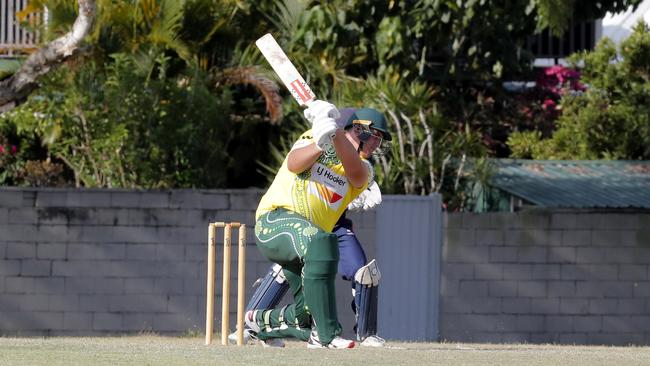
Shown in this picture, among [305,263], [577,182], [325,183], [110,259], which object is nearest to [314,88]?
[577,182]

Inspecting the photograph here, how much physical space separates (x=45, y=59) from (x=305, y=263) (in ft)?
17.3

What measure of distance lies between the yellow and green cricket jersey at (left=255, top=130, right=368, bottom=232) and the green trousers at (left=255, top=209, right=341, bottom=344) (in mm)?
72

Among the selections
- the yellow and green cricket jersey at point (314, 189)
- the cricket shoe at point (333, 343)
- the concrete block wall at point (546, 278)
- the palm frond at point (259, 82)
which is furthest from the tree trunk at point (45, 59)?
the cricket shoe at point (333, 343)

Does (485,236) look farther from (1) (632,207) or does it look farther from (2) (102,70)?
(2) (102,70)

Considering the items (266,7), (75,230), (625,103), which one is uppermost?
(266,7)

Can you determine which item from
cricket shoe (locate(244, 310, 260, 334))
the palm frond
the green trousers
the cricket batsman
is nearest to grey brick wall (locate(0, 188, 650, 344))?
the palm frond

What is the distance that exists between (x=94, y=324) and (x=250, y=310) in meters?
4.32

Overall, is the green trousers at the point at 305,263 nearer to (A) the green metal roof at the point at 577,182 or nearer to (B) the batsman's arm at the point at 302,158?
(B) the batsman's arm at the point at 302,158

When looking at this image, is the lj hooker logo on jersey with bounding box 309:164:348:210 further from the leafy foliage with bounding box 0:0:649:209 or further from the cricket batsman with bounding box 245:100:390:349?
the leafy foliage with bounding box 0:0:649:209

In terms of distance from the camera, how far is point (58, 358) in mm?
6844

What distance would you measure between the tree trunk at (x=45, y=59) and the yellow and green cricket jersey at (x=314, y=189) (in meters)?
4.23

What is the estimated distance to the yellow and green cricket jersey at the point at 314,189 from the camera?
25.8 feet

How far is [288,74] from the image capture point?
7.75 m

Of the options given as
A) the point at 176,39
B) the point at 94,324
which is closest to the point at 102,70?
the point at 176,39
